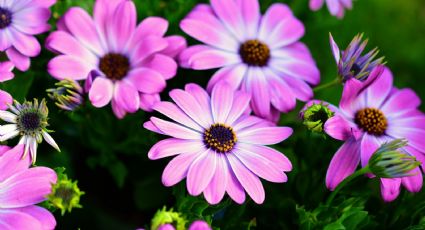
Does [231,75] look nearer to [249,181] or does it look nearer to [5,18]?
[249,181]

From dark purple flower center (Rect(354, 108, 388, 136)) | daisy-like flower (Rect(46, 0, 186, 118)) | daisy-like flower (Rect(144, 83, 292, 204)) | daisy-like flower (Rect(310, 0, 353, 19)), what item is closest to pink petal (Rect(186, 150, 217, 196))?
daisy-like flower (Rect(144, 83, 292, 204))

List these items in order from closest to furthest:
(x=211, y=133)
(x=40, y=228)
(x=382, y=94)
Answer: (x=40, y=228)
(x=211, y=133)
(x=382, y=94)

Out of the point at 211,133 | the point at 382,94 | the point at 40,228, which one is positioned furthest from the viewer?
the point at 382,94

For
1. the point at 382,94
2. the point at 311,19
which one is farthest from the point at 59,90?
the point at 311,19

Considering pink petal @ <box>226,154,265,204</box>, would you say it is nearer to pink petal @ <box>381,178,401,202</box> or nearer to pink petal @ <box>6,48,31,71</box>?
pink petal @ <box>381,178,401,202</box>

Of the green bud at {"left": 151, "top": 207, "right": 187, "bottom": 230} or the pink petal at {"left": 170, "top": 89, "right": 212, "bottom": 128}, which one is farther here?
the pink petal at {"left": 170, "top": 89, "right": 212, "bottom": 128}

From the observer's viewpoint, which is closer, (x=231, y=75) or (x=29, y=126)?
(x=29, y=126)

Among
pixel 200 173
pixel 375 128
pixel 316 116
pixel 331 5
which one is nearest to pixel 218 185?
pixel 200 173

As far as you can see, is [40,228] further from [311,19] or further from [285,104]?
[311,19]
